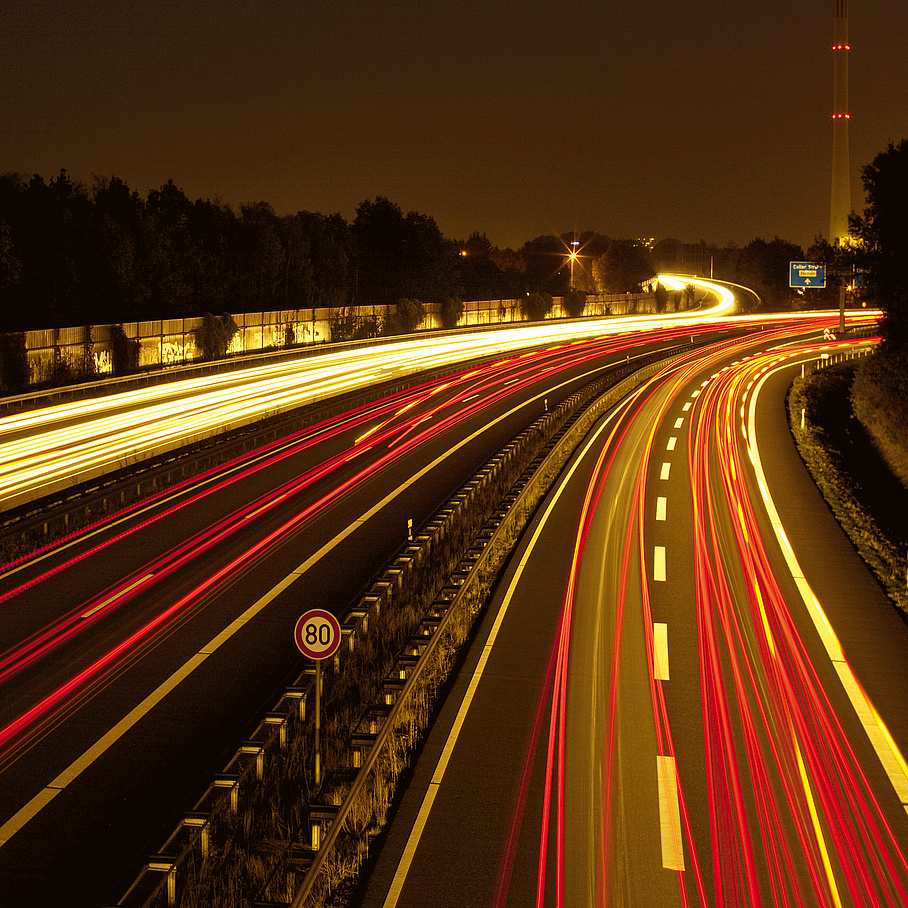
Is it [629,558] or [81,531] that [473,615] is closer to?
[629,558]

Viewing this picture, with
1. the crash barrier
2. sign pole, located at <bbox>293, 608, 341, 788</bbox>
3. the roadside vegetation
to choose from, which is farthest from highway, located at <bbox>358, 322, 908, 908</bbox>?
the roadside vegetation

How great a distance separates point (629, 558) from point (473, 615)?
171 inches

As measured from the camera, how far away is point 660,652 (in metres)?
13.3

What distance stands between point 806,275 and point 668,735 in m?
64.6

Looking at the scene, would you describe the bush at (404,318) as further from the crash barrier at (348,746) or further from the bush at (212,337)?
the crash barrier at (348,746)

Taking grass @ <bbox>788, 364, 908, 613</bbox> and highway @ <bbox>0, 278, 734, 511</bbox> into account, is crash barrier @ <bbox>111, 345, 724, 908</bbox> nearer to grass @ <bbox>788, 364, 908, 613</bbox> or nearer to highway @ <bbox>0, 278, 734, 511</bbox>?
grass @ <bbox>788, 364, 908, 613</bbox>

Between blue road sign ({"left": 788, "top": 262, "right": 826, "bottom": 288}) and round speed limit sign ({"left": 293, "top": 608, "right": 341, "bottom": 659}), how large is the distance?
65.5m

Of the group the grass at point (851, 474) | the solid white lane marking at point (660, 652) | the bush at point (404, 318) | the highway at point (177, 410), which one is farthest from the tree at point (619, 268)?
the solid white lane marking at point (660, 652)

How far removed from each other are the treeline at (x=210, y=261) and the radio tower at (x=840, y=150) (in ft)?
79.7

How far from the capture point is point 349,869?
820 cm

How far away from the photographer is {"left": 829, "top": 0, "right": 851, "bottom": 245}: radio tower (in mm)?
92250

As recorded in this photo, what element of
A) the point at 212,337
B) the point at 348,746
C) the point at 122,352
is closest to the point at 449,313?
the point at 212,337

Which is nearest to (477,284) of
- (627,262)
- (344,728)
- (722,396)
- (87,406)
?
(627,262)

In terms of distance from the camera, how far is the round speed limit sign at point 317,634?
960 cm
